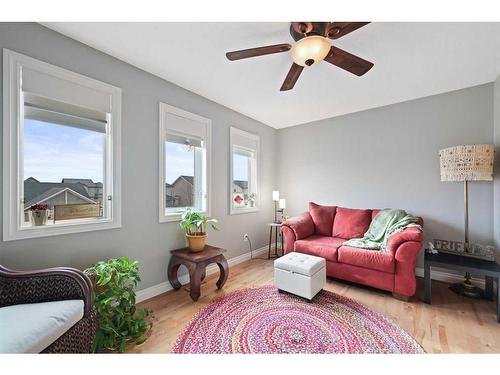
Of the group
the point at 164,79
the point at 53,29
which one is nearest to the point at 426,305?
the point at 164,79

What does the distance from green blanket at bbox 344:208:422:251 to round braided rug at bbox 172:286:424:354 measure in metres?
0.70

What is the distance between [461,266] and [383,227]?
76 cm

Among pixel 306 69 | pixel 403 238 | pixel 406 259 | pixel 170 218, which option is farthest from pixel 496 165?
pixel 170 218

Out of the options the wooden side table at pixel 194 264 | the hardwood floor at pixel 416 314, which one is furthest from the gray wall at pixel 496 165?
the wooden side table at pixel 194 264

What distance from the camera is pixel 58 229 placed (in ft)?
5.41

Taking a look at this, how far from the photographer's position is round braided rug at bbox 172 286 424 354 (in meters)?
1.47

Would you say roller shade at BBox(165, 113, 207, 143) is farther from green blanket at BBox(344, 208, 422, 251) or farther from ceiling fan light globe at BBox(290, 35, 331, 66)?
green blanket at BBox(344, 208, 422, 251)

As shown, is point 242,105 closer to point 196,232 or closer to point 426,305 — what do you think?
point 196,232

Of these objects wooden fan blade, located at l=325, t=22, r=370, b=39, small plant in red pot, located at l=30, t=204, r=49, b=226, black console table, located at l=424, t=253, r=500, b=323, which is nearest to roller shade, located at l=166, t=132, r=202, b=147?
small plant in red pot, located at l=30, t=204, r=49, b=226

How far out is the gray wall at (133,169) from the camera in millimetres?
1548

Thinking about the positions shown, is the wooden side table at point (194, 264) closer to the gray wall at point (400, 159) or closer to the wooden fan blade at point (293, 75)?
the wooden fan blade at point (293, 75)

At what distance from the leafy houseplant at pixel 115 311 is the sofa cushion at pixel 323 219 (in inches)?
98.1

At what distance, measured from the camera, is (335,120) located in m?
3.52
